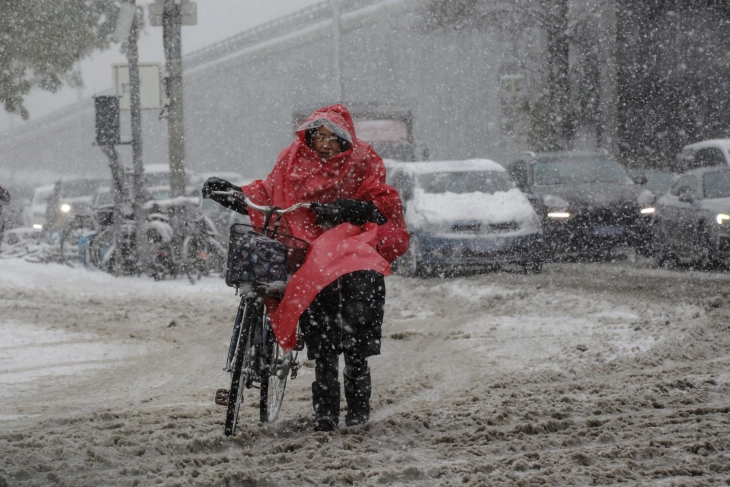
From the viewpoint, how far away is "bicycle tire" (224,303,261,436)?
5000mm

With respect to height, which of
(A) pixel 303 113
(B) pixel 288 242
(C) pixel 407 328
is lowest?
(C) pixel 407 328

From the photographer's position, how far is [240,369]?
504 centimetres

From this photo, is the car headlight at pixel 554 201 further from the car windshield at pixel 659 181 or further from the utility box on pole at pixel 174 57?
the car windshield at pixel 659 181

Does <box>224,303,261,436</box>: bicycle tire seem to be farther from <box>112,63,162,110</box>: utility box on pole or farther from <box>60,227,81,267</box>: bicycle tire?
<box>60,227,81,267</box>: bicycle tire

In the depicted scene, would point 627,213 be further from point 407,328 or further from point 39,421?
point 39,421

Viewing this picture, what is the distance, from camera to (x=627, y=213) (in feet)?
52.3

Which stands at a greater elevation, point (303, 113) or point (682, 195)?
point (303, 113)

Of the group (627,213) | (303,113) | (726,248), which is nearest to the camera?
(726,248)

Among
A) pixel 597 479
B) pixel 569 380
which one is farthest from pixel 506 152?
pixel 597 479

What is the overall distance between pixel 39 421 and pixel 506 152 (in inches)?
1286

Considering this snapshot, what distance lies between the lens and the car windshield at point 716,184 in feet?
48.7

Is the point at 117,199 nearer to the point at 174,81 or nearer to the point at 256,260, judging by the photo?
the point at 174,81

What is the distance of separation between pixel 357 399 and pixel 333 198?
0.95m

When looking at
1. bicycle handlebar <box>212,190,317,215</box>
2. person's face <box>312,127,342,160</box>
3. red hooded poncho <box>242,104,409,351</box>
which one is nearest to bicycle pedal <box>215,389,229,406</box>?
red hooded poncho <box>242,104,409,351</box>
